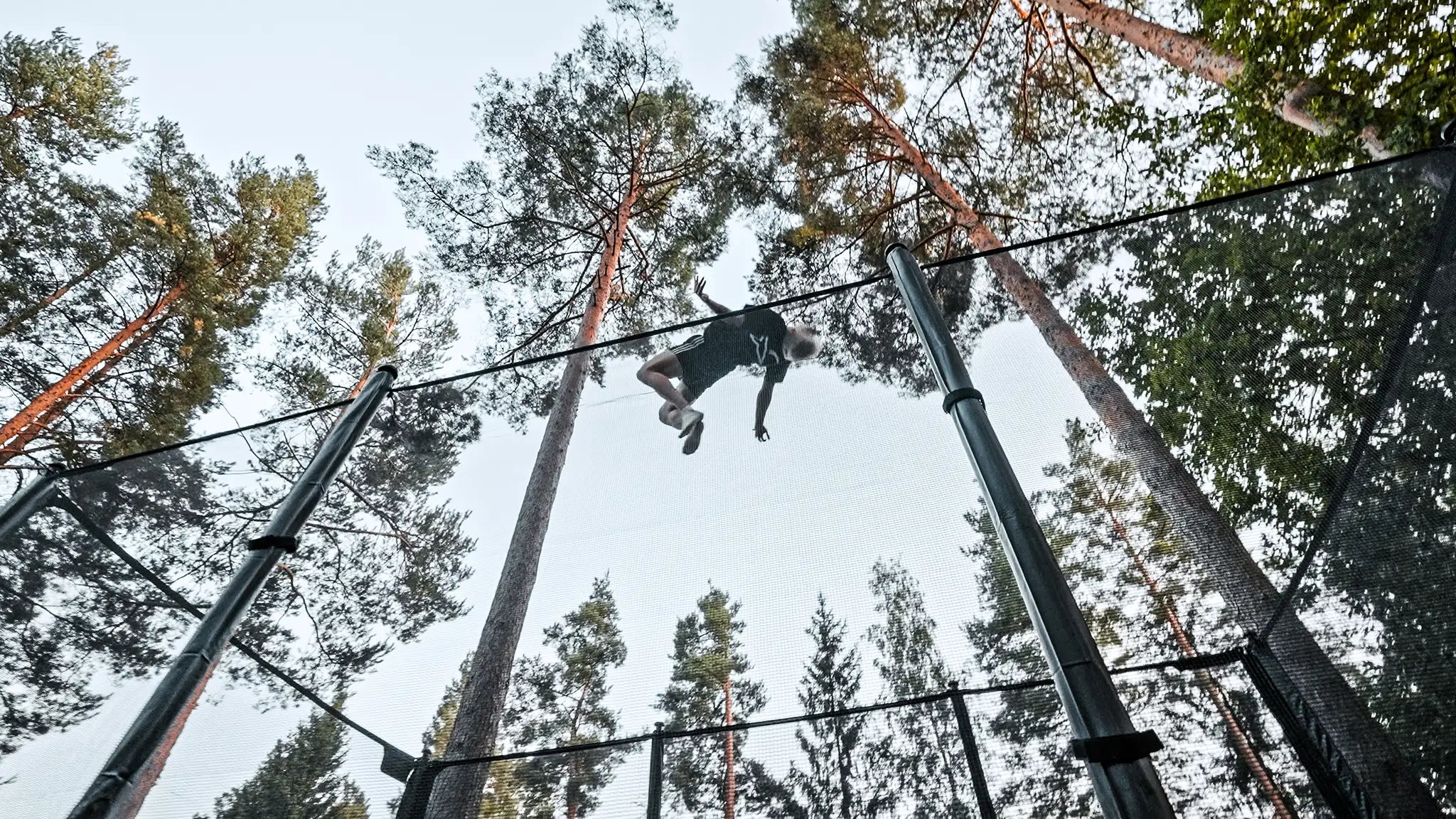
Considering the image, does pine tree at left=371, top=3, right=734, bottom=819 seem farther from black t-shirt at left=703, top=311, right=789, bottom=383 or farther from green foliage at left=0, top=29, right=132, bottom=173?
green foliage at left=0, top=29, right=132, bottom=173

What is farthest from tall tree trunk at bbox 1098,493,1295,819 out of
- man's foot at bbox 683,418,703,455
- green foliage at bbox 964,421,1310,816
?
man's foot at bbox 683,418,703,455

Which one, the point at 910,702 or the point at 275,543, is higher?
the point at 275,543

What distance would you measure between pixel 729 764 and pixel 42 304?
641 cm

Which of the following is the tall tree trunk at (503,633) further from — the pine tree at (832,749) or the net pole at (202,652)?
the pine tree at (832,749)

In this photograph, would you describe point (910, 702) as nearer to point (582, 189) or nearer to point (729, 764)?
point (729, 764)

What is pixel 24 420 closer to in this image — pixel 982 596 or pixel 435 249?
pixel 435 249

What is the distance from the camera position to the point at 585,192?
5.21 metres

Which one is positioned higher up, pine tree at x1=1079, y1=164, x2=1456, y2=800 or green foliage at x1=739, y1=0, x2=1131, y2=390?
green foliage at x1=739, y1=0, x2=1131, y2=390

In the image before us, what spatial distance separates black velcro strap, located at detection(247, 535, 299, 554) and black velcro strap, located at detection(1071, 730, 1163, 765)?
4.18 feet

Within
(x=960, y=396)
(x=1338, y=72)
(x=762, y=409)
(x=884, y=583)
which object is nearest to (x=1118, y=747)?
(x=960, y=396)

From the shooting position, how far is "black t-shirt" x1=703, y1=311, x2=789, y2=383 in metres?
1.77

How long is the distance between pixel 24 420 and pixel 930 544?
576cm

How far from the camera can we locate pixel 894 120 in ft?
18.4

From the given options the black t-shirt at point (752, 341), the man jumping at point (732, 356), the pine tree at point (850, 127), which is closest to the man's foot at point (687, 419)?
the man jumping at point (732, 356)
